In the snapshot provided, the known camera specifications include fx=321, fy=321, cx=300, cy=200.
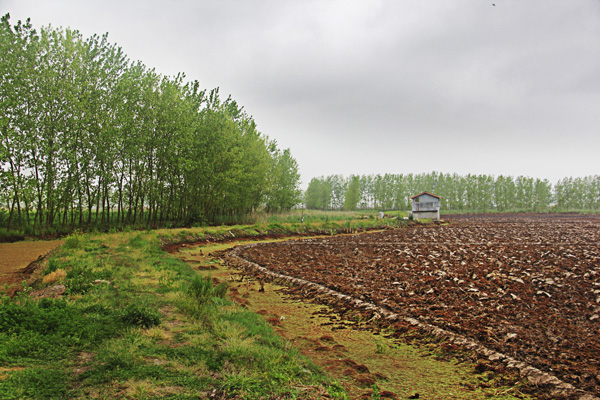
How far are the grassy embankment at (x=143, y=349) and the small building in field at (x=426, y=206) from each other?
5223 centimetres

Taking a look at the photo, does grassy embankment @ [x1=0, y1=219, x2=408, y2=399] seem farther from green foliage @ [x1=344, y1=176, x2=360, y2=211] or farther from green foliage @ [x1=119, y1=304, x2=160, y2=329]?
green foliage @ [x1=344, y1=176, x2=360, y2=211]

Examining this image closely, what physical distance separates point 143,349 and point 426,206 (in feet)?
183

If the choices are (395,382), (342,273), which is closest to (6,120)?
(342,273)

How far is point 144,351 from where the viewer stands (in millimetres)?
4371

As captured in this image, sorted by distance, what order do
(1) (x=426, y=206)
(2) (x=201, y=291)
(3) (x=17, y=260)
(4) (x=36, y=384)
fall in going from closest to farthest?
1. (4) (x=36, y=384)
2. (2) (x=201, y=291)
3. (3) (x=17, y=260)
4. (1) (x=426, y=206)

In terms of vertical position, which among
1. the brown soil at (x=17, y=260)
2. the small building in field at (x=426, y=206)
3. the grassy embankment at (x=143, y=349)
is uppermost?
the small building in field at (x=426, y=206)

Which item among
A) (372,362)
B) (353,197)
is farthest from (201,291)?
(353,197)

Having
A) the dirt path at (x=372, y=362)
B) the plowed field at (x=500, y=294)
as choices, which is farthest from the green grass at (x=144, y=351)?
the plowed field at (x=500, y=294)

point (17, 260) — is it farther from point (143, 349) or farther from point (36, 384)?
point (36, 384)

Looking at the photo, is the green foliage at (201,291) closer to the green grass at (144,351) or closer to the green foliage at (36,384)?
the green grass at (144,351)

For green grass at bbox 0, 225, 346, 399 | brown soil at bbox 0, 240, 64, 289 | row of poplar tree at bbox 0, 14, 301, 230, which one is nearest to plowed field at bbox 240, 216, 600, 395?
green grass at bbox 0, 225, 346, 399

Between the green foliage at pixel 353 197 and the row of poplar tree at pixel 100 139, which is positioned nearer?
the row of poplar tree at pixel 100 139

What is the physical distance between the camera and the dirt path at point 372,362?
421cm

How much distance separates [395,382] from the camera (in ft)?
14.9
